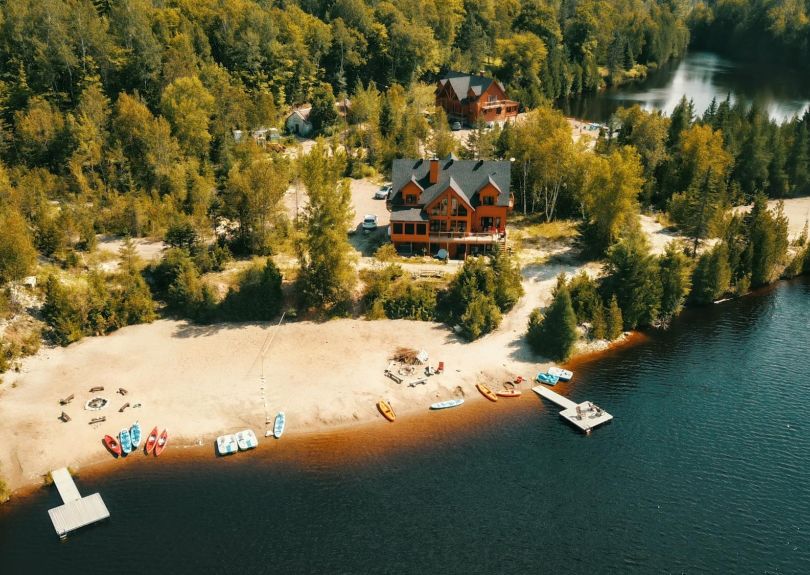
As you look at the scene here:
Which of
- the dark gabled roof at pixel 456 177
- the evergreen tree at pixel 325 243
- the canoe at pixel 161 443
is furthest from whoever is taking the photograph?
the dark gabled roof at pixel 456 177

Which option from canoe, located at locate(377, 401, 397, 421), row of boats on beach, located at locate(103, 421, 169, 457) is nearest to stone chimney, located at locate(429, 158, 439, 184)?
canoe, located at locate(377, 401, 397, 421)

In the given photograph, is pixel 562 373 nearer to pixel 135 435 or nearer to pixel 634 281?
pixel 634 281

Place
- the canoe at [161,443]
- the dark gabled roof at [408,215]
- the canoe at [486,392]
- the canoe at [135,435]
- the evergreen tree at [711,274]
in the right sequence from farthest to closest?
1. the dark gabled roof at [408,215]
2. the evergreen tree at [711,274]
3. the canoe at [486,392]
4. the canoe at [135,435]
5. the canoe at [161,443]

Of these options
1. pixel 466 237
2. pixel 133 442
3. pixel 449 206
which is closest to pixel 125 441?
pixel 133 442

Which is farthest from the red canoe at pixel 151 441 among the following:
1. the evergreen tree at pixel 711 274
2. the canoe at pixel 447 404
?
the evergreen tree at pixel 711 274

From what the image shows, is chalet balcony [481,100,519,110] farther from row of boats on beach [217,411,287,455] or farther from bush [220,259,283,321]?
row of boats on beach [217,411,287,455]

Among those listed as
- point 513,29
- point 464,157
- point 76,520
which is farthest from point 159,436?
point 513,29

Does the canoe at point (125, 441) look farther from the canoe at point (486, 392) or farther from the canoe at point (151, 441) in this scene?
the canoe at point (486, 392)
